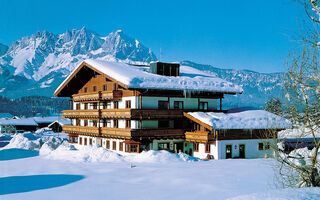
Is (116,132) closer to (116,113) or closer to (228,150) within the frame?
(116,113)

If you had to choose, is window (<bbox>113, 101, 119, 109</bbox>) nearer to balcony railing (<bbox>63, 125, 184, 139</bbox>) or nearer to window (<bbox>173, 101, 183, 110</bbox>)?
balcony railing (<bbox>63, 125, 184, 139</bbox>)

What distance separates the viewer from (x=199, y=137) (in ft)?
112

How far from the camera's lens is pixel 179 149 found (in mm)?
37719

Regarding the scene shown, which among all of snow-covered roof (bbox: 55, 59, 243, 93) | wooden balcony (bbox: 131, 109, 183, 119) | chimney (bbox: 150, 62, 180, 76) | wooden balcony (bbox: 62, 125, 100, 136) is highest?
chimney (bbox: 150, 62, 180, 76)

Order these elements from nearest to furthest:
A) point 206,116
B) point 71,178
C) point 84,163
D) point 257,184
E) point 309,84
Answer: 1. point 309,84
2. point 257,184
3. point 71,178
4. point 84,163
5. point 206,116

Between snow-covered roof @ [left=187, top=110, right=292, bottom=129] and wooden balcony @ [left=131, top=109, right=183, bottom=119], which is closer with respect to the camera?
snow-covered roof @ [left=187, top=110, right=292, bottom=129]

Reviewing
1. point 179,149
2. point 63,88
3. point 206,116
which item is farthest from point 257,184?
point 63,88

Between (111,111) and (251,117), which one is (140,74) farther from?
(251,117)

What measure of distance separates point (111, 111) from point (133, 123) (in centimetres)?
274

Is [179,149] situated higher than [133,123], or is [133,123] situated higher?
[133,123]

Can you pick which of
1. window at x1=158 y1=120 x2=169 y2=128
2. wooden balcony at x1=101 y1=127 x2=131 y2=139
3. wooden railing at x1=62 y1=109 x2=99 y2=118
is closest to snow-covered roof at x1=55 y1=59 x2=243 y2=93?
window at x1=158 y1=120 x2=169 y2=128

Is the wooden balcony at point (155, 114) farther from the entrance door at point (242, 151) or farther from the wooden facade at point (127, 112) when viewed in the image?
the entrance door at point (242, 151)

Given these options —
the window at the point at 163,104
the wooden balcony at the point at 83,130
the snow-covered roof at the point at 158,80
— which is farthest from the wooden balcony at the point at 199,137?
the wooden balcony at the point at 83,130

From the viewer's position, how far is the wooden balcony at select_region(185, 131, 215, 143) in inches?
1292
